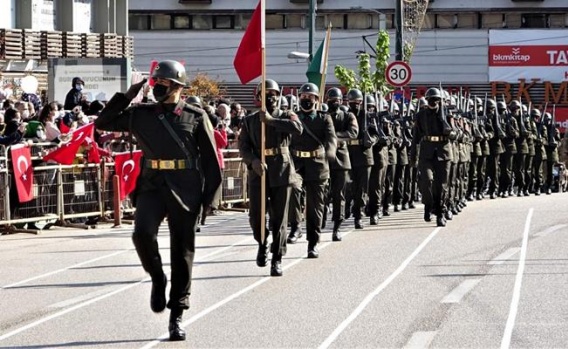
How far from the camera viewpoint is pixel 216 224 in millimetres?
23375

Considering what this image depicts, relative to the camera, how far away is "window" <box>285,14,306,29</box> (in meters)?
72.4

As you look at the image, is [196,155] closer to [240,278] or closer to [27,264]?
[240,278]

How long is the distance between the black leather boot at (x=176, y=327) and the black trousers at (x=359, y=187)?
11312 millimetres

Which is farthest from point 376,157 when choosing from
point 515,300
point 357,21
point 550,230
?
point 357,21

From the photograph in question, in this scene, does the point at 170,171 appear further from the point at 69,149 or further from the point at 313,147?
the point at 69,149

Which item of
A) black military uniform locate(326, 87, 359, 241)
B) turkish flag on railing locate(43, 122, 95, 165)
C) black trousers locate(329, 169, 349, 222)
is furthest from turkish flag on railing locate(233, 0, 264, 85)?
turkish flag on railing locate(43, 122, 95, 165)

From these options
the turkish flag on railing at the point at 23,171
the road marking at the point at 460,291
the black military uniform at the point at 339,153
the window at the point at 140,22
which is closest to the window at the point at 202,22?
the window at the point at 140,22

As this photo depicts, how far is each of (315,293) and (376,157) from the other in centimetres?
1069

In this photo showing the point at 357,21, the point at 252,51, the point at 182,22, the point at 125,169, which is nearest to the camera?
the point at 252,51

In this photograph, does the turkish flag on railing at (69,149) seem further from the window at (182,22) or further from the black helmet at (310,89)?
the window at (182,22)

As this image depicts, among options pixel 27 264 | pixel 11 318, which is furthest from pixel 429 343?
pixel 27 264

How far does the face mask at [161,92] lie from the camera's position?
10.7 m

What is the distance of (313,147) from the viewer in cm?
1744

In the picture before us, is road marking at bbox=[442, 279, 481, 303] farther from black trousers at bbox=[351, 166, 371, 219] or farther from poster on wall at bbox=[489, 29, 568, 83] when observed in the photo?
poster on wall at bbox=[489, 29, 568, 83]
